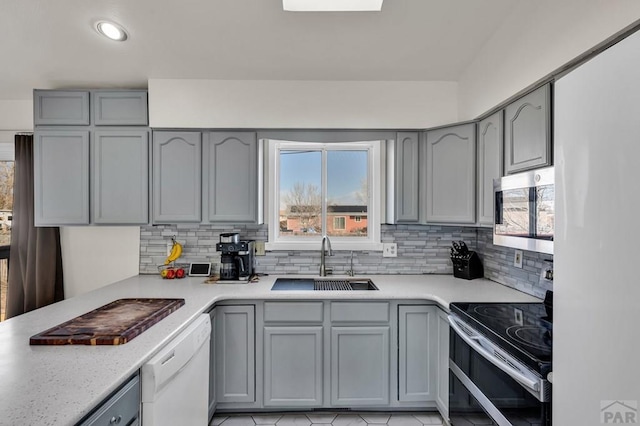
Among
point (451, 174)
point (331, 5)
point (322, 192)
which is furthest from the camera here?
point (322, 192)

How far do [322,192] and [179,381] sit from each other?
1.77m

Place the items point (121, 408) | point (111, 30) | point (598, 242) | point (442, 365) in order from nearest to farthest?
1. point (598, 242)
2. point (121, 408)
3. point (111, 30)
4. point (442, 365)

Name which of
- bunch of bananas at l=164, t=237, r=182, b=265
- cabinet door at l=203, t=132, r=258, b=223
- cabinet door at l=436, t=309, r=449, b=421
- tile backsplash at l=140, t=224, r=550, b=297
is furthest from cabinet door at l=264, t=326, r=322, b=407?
bunch of bananas at l=164, t=237, r=182, b=265

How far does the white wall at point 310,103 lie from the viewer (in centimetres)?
238

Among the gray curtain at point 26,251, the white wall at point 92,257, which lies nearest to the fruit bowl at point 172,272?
the white wall at point 92,257

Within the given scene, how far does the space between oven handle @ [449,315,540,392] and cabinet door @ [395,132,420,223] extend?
0.87m

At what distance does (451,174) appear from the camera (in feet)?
7.37

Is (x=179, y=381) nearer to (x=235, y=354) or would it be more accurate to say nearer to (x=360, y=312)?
(x=235, y=354)

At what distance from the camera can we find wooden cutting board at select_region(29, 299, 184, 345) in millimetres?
1265

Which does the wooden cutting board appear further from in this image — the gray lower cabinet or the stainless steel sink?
the stainless steel sink

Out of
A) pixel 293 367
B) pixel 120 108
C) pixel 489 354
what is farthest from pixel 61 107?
pixel 489 354

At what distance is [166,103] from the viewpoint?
2.37 m

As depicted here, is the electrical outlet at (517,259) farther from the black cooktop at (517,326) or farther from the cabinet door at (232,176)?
the cabinet door at (232,176)

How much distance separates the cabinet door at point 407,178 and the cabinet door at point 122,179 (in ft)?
6.32
